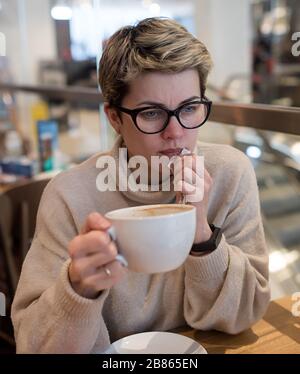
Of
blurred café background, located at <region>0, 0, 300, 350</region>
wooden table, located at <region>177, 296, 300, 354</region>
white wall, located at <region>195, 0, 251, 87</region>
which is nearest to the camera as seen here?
wooden table, located at <region>177, 296, 300, 354</region>

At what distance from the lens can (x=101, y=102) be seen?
4.24ft

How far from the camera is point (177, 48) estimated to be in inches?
22.6

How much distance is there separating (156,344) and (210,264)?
0.43ft

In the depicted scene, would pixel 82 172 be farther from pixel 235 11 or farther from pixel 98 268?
pixel 235 11

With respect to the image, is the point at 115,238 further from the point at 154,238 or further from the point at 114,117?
the point at 114,117

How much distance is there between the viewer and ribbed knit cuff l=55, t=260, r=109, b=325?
0.53 meters

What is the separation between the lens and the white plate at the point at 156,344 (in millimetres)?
610

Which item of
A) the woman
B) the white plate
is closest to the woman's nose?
the woman

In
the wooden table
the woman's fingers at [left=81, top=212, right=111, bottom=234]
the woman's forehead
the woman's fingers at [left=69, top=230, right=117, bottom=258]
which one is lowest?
the wooden table

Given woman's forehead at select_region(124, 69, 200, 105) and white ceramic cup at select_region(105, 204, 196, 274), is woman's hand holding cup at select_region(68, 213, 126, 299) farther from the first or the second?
woman's forehead at select_region(124, 69, 200, 105)

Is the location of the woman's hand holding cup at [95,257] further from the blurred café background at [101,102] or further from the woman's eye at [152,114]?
the blurred café background at [101,102]

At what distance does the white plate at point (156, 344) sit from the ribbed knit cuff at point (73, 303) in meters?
0.09
